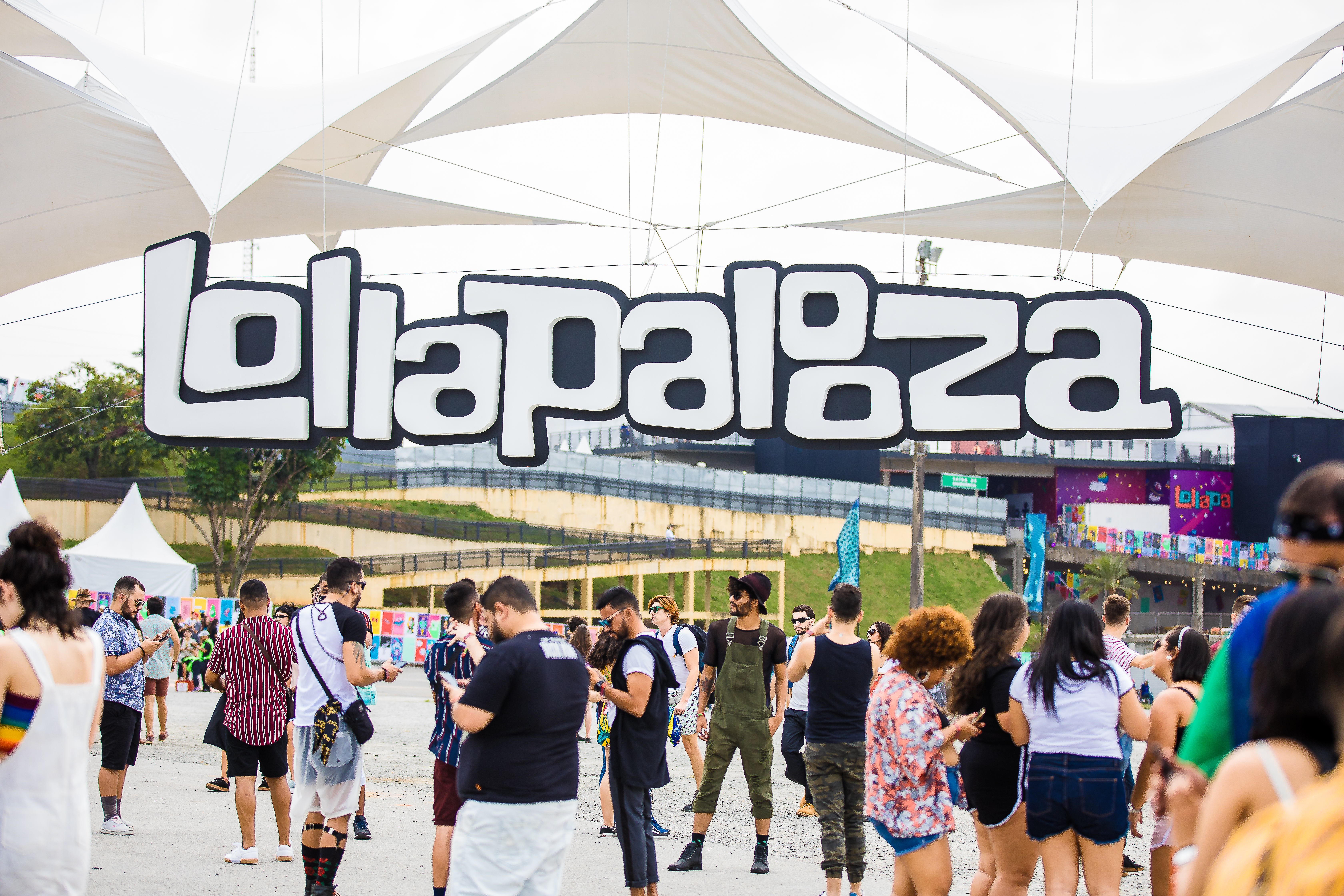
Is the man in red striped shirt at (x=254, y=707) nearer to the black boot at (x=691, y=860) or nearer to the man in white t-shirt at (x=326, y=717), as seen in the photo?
the man in white t-shirt at (x=326, y=717)

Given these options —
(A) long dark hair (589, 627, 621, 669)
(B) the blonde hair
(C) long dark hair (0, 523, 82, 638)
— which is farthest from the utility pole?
(C) long dark hair (0, 523, 82, 638)

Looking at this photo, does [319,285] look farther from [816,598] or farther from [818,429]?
[816,598]

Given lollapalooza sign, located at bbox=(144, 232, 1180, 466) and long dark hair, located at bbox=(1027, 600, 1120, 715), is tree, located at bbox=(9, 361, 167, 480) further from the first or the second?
long dark hair, located at bbox=(1027, 600, 1120, 715)

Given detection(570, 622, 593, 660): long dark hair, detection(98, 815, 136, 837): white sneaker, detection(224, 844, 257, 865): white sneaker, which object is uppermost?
detection(570, 622, 593, 660): long dark hair

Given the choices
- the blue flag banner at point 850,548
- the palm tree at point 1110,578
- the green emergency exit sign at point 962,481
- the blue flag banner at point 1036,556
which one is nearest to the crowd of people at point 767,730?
the blue flag banner at point 850,548

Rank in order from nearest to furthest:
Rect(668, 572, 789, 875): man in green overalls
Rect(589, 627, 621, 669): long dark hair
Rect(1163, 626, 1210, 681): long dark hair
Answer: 1. Rect(1163, 626, 1210, 681): long dark hair
2. Rect(589, 627, 621, 669): long dark hair
3. Rect(668, 572, 789, 875): man in green overalls

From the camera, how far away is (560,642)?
436cm

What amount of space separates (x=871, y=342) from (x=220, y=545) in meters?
28.6

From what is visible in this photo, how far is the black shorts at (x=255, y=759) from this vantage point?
670 cm

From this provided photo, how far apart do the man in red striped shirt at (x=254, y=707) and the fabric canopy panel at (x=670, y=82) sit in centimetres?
735

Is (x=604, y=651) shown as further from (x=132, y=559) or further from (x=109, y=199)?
(x=132, y=559)

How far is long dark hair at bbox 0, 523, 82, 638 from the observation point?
11.7ft

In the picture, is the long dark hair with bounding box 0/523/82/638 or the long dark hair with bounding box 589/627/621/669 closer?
the long dark hair with bounding box 0/523/82/638

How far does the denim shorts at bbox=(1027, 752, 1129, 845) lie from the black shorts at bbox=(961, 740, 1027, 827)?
26cm
